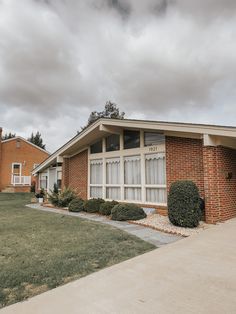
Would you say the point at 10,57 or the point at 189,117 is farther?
the point at 189,117

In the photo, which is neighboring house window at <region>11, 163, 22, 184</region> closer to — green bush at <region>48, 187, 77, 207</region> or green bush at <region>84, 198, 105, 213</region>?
green bush at <region>48, 187, 77, 207</region>

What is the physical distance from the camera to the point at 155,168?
9898mm

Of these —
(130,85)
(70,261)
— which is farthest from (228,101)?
(70,261)

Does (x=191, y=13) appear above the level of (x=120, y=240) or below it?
above

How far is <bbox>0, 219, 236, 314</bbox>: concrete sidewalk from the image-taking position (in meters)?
2.79

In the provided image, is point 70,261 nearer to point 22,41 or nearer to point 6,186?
point 22,41

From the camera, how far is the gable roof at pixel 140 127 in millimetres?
7582

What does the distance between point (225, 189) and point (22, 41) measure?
997 cm

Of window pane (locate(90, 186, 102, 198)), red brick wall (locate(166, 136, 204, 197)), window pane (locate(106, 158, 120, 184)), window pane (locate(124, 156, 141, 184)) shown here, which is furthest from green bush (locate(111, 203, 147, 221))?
window pane (locate(90, 186, 102, 198))

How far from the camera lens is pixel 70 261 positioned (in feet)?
14.4

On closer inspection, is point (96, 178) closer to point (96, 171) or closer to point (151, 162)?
point (96, 171)

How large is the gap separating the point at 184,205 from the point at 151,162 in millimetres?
3104

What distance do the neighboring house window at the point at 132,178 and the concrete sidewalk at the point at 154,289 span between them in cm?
570

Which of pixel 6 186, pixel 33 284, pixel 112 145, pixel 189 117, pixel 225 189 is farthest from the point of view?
pixel 6 186
